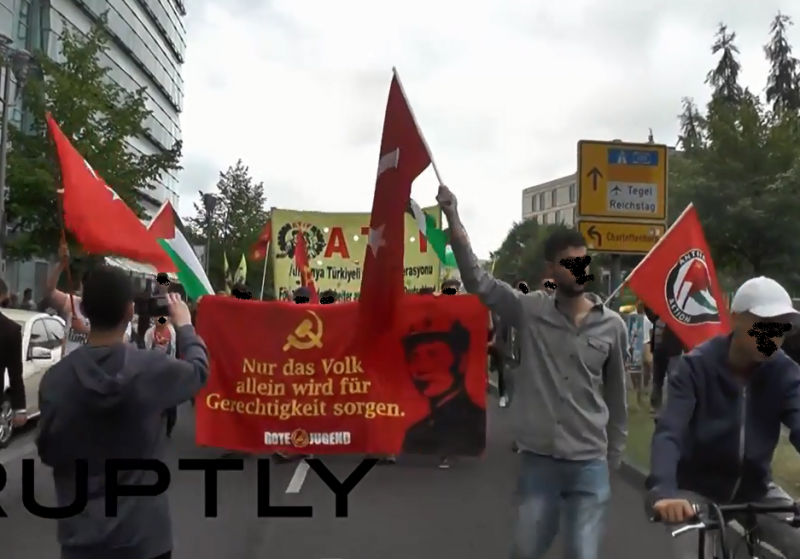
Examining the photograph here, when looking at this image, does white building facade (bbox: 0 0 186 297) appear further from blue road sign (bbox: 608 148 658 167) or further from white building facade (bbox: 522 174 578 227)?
white building facade (bbox: 522 174 578 227)

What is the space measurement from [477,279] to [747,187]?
75.9 feet

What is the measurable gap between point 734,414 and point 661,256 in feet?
18.6

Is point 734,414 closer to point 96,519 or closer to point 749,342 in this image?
point 749,342

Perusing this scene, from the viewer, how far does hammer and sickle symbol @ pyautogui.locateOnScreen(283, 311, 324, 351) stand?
9172 millimetres

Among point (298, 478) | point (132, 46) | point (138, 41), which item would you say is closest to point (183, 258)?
point (298, 478)

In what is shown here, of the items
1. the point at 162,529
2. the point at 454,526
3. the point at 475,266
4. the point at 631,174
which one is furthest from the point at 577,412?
the point at 631,174

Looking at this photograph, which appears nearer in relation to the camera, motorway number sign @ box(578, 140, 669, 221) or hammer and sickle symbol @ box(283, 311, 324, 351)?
hammer and sickle symbol @ box(283, 311, 324, 351)

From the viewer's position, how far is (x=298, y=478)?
9.36 m

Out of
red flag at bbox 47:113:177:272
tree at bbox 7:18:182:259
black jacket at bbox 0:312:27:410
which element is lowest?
black jacket at bbox 0:312:27:410

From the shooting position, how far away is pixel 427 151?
5879 mm

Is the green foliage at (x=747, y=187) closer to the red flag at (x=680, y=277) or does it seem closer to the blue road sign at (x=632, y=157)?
the blue road sign at (x=632, y=157)

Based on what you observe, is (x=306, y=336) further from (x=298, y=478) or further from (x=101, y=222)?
(x=101, y=222)

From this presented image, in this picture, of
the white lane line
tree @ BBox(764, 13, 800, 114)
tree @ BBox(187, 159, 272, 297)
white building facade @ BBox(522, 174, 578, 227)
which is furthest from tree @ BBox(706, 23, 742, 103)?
white building facade @ BBox(522, 174, 578, 227)

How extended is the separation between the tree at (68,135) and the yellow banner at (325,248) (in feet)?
22.7
